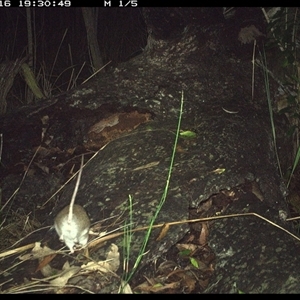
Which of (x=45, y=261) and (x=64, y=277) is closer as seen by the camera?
(x=64, y=277)

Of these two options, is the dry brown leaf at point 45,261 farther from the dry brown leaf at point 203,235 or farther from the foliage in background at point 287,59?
the foliage in background at point 287,59

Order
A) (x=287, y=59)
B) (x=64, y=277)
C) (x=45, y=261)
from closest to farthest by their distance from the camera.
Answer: (x=64, y=277) → (x=45, y=261) → (x=287, y=59)

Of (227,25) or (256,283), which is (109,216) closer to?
(256,283)


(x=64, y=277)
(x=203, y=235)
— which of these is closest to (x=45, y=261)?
(x=64, y=277)

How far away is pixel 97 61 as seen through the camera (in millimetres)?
4012

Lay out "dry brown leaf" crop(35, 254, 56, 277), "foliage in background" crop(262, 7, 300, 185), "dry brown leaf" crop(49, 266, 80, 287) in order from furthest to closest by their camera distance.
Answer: "foliage in background" crop(262, 7, 300, 185)
"dry brown leaf" crop(35, 254, 56, 277)
"dry brown leaf" crop(49, 266, 80, 287)

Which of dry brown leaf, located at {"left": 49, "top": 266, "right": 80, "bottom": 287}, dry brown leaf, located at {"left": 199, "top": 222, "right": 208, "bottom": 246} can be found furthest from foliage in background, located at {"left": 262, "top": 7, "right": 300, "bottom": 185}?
dry brown leaf, located at {"left": 49, "top": 266, "right": 80, "bottom": 287}

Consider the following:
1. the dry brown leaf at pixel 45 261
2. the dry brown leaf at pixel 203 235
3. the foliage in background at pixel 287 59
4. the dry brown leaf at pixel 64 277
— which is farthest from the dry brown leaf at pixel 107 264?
the foliage in background at pixel 287 59

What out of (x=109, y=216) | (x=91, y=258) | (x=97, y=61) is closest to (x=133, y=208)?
(x=109, y=216)

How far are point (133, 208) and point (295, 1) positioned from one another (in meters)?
1.50

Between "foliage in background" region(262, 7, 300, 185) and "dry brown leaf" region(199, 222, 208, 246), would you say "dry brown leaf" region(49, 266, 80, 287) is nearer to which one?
"dry brown leaf" region(199, 222, 208, 246)

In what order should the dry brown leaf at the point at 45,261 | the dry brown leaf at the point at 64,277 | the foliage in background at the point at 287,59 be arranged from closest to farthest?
1. the dry brown leaf at the point at 64,277
2. the dry brown leaf at the point at 45,261
3. the foliage in background at the point at 287,59

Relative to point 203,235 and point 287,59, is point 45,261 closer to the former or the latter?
point 203,235

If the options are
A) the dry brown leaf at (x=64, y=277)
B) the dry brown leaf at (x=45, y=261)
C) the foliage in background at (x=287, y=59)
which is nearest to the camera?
the dry brown leaf at (x=64, y=277)
